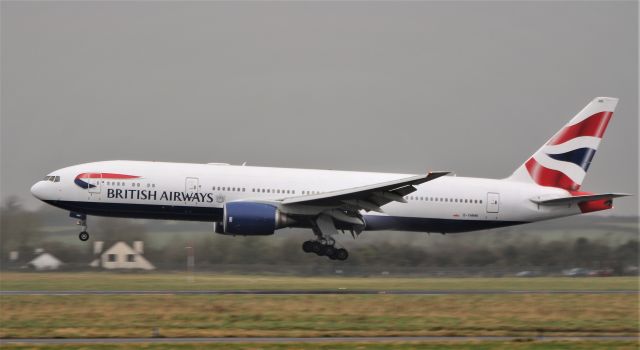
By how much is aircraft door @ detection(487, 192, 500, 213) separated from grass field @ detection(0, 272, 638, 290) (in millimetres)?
2950

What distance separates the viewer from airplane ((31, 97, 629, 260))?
3428cm

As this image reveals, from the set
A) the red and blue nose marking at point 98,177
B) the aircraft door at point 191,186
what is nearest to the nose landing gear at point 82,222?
the red and blue nose marking at point 98,177

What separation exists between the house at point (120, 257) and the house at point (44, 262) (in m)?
1.72

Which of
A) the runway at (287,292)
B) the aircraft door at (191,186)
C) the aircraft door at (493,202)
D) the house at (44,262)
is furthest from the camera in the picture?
the house at (44,262)

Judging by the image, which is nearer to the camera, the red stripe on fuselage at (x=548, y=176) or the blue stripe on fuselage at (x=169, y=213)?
the blue stripe on fuselage at (x=169, y=213)

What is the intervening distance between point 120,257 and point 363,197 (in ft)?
45.6

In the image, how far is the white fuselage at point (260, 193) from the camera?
34406 millimetres

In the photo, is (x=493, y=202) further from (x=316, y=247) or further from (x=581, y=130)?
(x=316, y=247)

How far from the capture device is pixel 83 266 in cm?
4178

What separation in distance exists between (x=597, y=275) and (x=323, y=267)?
13.4 m

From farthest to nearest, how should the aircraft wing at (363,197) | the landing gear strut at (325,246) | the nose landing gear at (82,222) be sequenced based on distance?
the landing gear strut at (325,246)
the nose landing gear at (82,222)
the aircraft wing at (363,197)

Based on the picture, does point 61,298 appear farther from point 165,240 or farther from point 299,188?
point 165,240

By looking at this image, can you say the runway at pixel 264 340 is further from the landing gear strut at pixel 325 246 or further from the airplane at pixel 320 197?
the landing gear strut at pixel 325 246

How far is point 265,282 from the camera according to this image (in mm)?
37062
